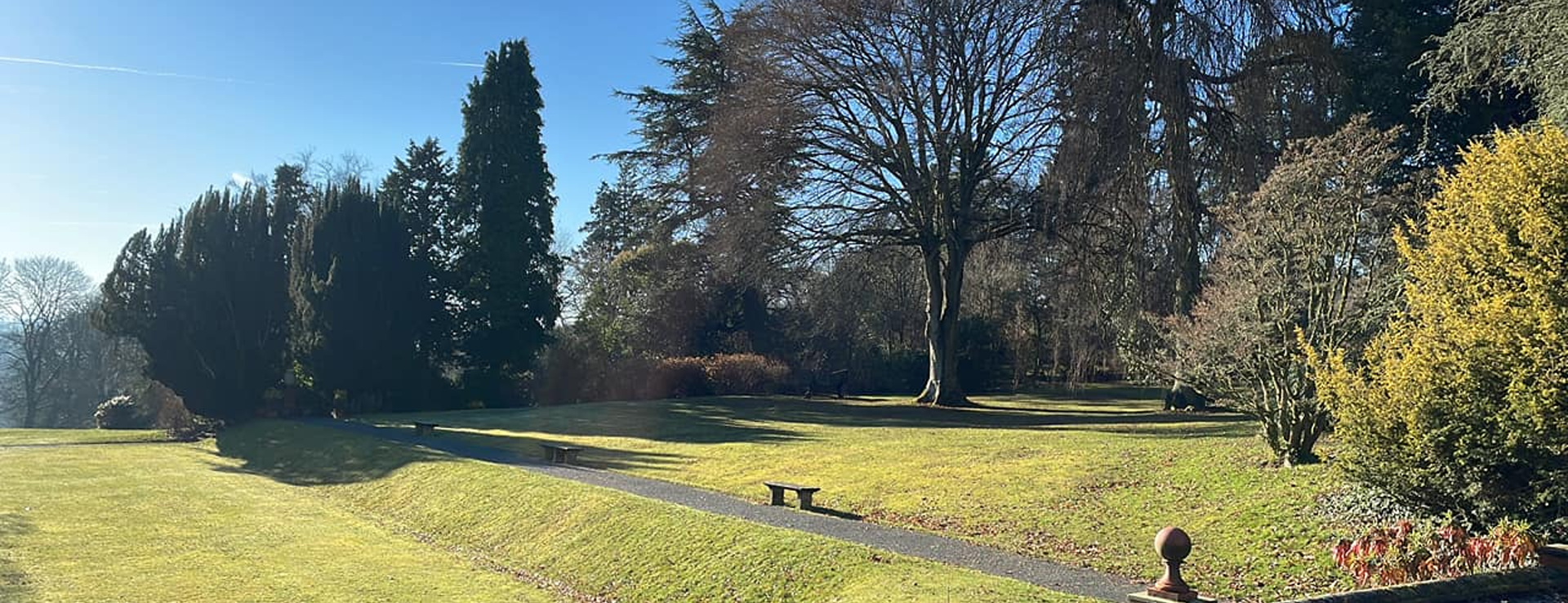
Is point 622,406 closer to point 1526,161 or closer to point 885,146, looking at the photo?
point 885,146

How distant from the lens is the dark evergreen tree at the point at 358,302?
3400 centimetres

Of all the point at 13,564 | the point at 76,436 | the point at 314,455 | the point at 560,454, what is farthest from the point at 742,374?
the point at 13,564

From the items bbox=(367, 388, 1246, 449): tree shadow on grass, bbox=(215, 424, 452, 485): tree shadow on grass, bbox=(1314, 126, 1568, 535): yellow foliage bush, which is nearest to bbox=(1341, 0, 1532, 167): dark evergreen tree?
bbox=(367, 388, 1246, 449): tree shadow on grass

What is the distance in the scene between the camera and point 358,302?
3459 centimetres

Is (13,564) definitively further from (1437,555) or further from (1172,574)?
(1437,555)

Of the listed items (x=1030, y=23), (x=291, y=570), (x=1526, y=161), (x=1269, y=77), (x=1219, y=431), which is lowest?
Result: (x=291, y=570)

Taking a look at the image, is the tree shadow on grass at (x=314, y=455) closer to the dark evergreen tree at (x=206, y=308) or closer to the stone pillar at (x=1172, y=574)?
the dark evergreen tree at (x=206, y=308)

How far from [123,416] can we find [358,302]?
46.0ft

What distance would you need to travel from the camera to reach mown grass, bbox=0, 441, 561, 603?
1146 cm

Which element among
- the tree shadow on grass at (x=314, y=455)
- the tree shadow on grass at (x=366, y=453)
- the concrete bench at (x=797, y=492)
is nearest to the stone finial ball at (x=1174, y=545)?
the concrete bench at (x=797, y=492)

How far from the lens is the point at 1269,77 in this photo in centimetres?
2258

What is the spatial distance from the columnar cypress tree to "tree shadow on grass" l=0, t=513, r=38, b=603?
69.2ft

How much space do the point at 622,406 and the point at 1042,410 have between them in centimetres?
1358

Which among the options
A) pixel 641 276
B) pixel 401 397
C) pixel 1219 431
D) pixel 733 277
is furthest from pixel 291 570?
pixel 641 276
